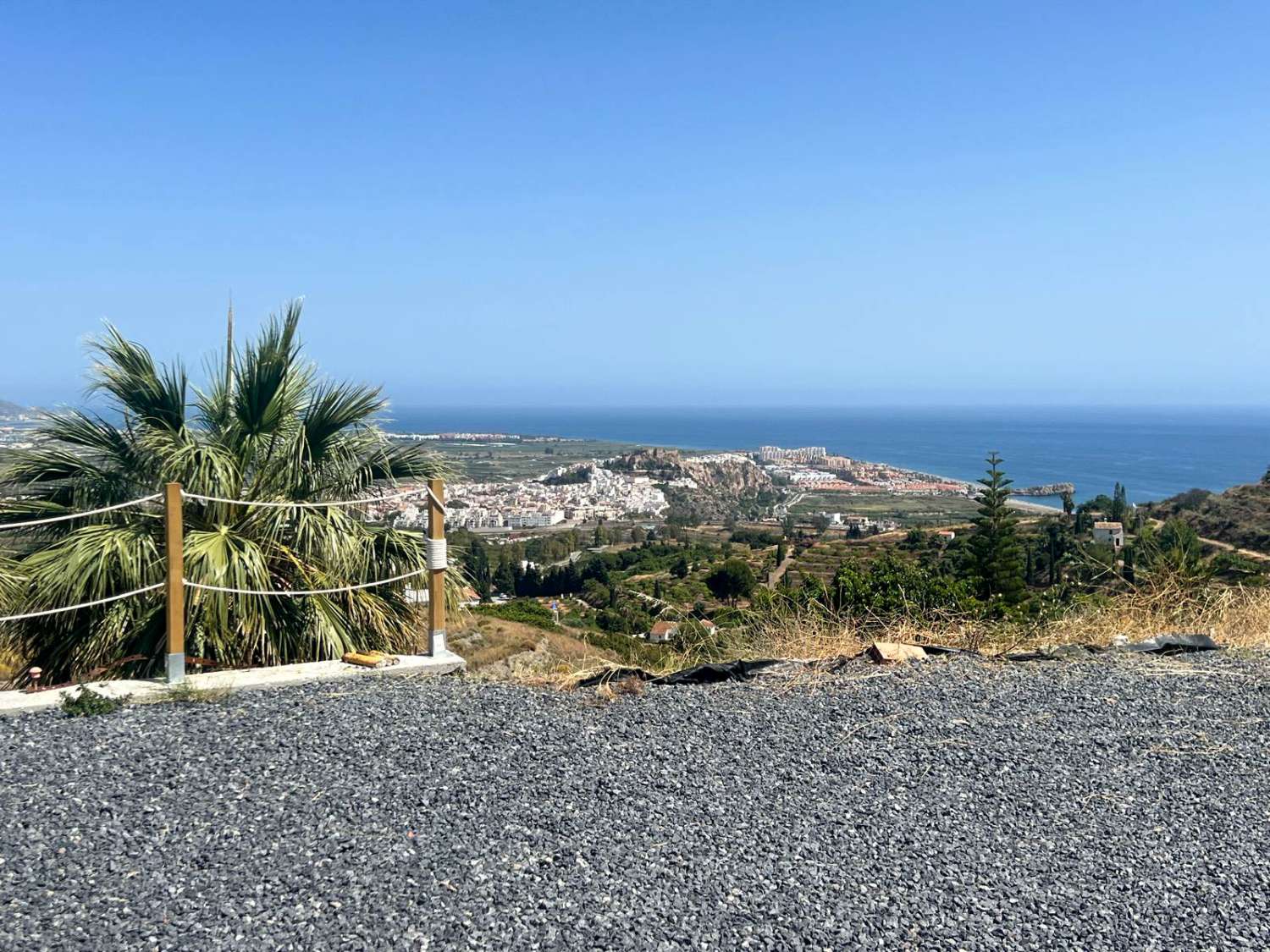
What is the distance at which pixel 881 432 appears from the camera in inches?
6171

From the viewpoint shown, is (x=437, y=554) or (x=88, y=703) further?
(x=437, y=554)

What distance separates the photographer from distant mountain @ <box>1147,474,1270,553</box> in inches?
869

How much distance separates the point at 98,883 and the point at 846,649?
432 cm

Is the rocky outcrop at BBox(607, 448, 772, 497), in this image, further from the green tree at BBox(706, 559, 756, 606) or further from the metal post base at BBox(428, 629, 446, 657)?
the metal post base at BBox(428, 629, 446, 657)

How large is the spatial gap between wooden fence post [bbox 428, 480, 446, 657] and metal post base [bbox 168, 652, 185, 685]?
4.25 ft

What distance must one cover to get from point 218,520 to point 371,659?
54.0 inches

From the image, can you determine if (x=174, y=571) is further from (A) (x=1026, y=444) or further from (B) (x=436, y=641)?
(A) (x=1026, y=444)

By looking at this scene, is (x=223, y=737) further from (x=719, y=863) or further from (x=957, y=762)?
(x=957, y=762)

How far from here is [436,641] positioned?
5.50 meters

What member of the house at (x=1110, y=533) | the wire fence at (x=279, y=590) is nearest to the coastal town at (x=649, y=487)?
the house at (x=1110, y=533)

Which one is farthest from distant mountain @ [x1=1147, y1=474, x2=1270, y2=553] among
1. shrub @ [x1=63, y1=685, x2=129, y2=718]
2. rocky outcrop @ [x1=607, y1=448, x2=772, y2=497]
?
rocky outcrop @ [x1=607, y1=448, x2=772, y2=497]

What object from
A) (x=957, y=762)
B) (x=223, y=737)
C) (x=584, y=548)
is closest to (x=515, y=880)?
(x=223, y=737)

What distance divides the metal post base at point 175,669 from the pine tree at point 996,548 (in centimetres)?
1352

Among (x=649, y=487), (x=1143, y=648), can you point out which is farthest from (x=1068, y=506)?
(x=649, y=487)
